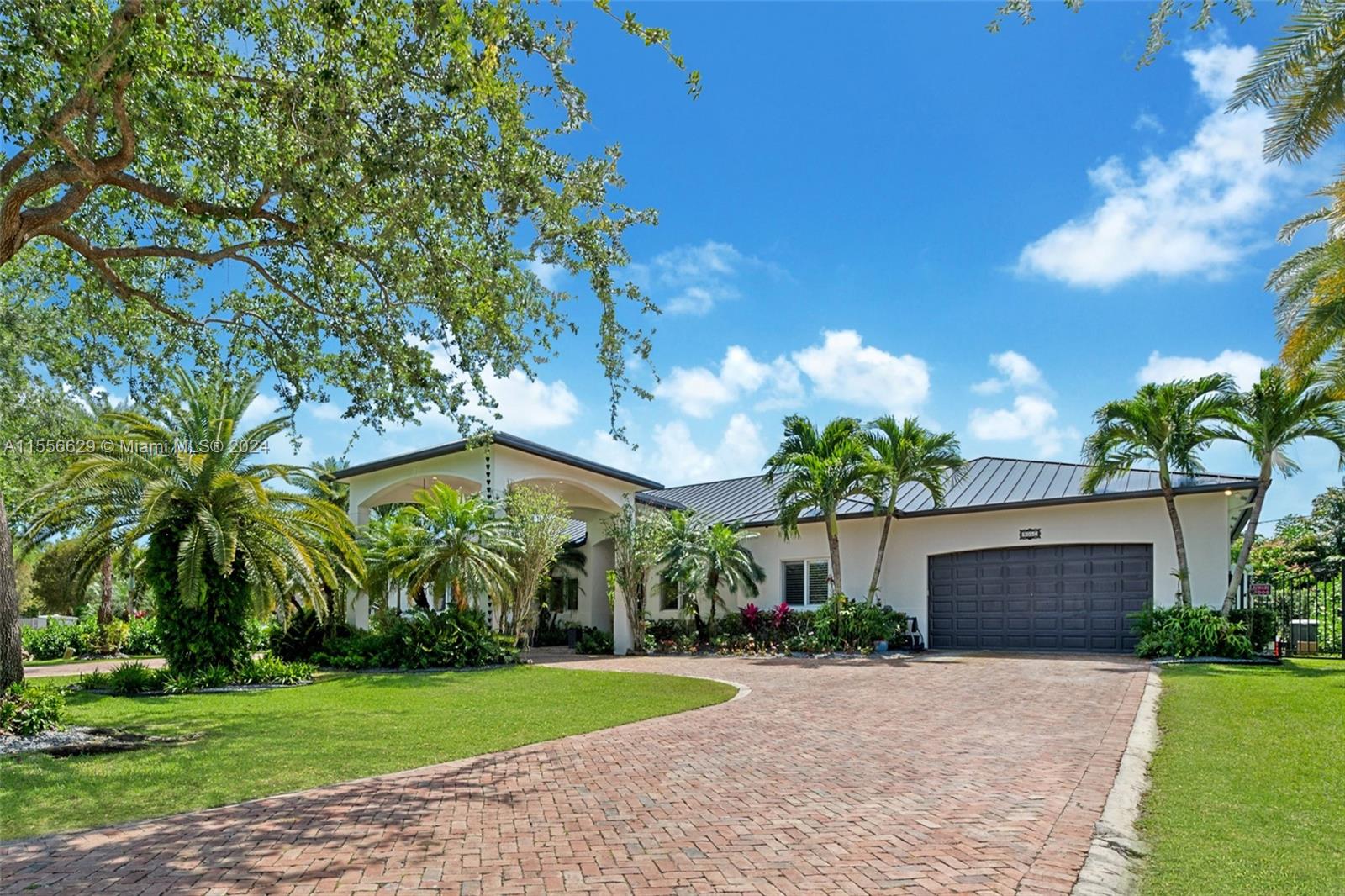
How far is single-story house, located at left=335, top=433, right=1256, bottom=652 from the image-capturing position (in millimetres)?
19812

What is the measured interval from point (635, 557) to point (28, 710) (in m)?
13.8

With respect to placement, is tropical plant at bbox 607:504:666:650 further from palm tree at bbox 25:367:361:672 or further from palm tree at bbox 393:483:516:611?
palm tree at bbox 25:367:361:672

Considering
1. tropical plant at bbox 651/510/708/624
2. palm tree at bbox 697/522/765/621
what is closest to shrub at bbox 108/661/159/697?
tropical plant at bbox 651/510/708/624

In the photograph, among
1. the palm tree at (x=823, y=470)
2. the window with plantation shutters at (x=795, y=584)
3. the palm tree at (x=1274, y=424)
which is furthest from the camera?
the window with plantation shutters at (x=795, y=584)

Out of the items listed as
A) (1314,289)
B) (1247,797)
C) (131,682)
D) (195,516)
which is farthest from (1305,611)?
(131,682)

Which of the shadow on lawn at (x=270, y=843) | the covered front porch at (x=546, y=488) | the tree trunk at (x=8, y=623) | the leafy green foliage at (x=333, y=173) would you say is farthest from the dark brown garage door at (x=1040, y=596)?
the tree trunk at (x=8, y=623)

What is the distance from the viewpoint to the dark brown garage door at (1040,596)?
20.4m

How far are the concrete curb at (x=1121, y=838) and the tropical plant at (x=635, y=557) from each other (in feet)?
46.3

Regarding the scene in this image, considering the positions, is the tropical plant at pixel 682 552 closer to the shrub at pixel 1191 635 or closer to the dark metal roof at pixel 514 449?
the dark metal roof at pixel 514 449

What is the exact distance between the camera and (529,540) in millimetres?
19031

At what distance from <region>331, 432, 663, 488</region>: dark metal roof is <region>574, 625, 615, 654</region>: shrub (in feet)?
13.8

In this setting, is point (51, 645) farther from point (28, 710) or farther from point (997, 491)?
point (997, 491)

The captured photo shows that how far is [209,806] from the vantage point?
249 inches

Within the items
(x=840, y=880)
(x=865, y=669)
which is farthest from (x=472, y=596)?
(x=840, y=880)
